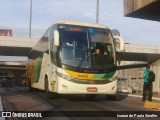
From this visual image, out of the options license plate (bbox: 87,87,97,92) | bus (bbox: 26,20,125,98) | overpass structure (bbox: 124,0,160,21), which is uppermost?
overpass structure (bbox: 124,0,160,21)

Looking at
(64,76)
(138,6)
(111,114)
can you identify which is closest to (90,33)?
(64,76)

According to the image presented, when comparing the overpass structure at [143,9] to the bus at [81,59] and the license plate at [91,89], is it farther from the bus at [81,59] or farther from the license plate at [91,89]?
the license plate at [91,89]

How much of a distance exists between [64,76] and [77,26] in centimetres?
246

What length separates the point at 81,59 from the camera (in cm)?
1417

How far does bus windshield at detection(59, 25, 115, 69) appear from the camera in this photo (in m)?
14.1

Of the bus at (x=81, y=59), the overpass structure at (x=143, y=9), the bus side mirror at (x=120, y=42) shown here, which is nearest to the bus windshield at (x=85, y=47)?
the bus at (x=81, y=59)

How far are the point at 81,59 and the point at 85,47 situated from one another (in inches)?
23.7

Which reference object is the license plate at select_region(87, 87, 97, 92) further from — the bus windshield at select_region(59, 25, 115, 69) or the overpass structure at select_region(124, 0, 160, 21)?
the overpass structure at select_region(124, 0, 160, 21)

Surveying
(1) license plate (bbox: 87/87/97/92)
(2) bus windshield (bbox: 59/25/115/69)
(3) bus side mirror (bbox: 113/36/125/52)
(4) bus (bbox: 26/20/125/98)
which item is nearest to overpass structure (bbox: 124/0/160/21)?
(3) bus side mirror (bbox: 113/36/125/52)

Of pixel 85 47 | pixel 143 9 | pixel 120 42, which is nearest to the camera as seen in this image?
pixel 85 47

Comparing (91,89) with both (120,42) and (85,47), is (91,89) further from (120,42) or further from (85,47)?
(120,42)

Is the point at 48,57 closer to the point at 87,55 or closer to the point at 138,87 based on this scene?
the point at 87,55

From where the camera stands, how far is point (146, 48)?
5181cm

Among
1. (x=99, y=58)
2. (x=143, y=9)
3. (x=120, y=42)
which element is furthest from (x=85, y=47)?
(x=143, y=9)
